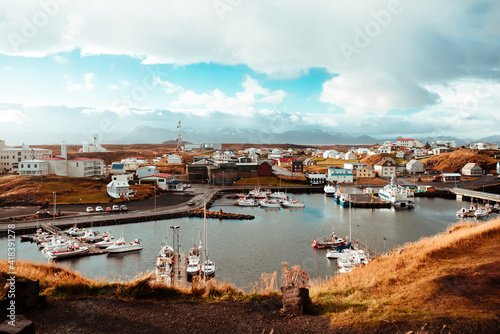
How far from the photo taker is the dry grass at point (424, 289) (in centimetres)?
366

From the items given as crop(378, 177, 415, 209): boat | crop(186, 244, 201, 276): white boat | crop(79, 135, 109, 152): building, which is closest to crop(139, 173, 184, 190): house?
crop(186, 244, 201, 276): white boat

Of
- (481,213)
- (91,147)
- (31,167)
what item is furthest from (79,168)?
(481,213)

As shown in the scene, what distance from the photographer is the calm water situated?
13.2m

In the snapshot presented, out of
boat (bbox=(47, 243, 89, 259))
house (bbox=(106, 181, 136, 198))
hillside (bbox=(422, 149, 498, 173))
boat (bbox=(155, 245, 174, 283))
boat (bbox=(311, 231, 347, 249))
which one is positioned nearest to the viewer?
boat (bbox=(155, 245, 174, 283))

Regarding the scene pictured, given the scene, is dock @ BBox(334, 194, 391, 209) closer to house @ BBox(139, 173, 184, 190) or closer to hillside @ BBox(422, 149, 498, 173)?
house @ BBox(139, 173, 184, 190)

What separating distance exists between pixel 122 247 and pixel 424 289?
14411 millimetres

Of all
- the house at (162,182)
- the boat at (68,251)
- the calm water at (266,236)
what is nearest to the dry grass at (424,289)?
the calm water at (266,236)

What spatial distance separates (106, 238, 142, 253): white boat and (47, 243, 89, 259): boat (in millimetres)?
1266

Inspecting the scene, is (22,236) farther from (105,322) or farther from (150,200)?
(105,322)

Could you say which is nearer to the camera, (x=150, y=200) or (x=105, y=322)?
(x=105, y=322)

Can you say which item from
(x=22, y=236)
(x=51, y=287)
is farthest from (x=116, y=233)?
(x=51, y=287)

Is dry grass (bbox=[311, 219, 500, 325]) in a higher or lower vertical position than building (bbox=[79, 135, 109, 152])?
lower

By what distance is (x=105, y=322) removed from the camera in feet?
11.4

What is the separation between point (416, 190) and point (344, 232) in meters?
19.7
